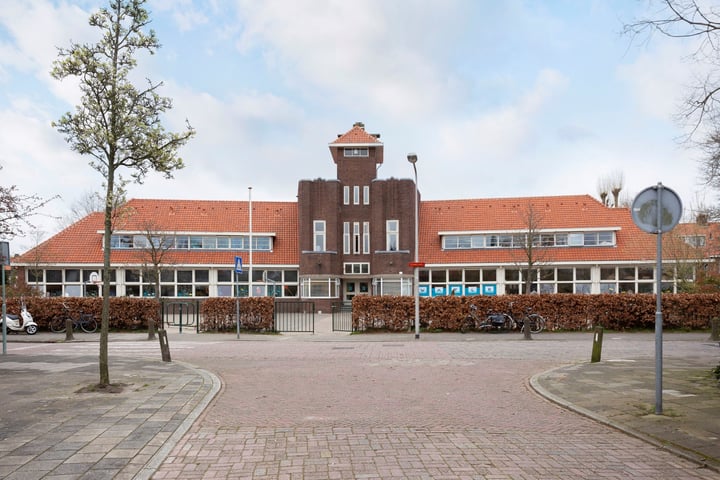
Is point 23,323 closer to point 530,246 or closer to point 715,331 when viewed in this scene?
point 715,331

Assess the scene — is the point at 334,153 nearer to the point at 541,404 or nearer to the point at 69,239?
the point at 69,239

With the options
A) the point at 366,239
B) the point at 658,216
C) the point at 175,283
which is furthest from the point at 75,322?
the point at 366,239

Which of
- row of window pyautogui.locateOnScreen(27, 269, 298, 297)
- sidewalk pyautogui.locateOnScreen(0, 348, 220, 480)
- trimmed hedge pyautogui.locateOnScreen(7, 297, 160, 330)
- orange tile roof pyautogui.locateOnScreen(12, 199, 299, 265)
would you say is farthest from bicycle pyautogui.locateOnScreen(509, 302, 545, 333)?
orange tile roof pyautogui.locateOnScreen(12, 199, 299, 265)

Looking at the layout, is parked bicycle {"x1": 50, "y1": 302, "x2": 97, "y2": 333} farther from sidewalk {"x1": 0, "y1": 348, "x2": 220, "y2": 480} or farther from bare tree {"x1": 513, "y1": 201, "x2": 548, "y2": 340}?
bare tree {"x1": 513, "y1": 201, "x2": 548, "y2": 340}

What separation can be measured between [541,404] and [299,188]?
36.1 meters

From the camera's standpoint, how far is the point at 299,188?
43562mm

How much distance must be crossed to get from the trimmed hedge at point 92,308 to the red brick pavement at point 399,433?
1239 cm

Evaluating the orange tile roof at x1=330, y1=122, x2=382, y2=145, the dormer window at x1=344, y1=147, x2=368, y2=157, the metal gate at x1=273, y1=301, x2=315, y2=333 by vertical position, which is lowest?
the metal gate at x1=273, y1=301, x2=315, y2=333

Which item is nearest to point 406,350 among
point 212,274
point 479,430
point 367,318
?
point 367,318

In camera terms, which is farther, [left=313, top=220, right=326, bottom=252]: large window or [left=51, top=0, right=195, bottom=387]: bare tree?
[left=313, top=220, right=326, bottom=252]: large window

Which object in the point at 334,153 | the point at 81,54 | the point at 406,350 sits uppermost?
the point at 334,153

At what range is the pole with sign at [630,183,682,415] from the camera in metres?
7.77

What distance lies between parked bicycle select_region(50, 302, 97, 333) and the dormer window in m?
24.9

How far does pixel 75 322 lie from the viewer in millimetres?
23656
